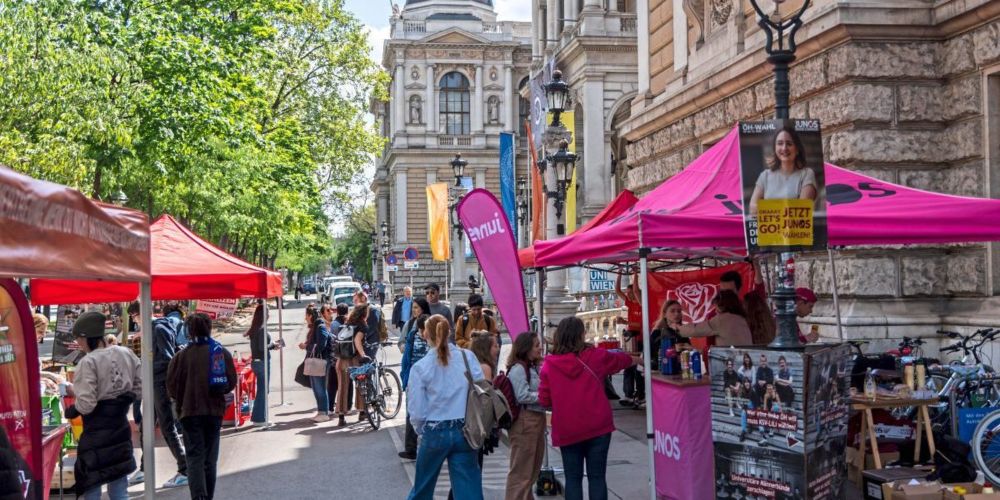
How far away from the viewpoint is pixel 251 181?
37.1 m

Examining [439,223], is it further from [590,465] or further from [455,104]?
[455,104]

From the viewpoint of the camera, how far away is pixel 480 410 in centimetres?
787

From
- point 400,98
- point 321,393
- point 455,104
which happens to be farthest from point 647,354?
point 455,104

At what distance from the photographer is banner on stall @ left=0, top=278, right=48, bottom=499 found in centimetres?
561

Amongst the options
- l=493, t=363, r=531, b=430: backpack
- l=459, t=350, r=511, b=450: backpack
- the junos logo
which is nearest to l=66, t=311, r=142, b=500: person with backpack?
l=459, t=350, r=511, b=450: backpack

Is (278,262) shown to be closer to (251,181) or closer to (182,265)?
(251,181)

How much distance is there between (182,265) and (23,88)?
329 inches

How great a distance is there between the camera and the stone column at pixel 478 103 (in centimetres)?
7612

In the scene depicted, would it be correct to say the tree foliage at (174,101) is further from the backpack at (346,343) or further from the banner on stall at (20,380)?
the banner on stall at (20,380)

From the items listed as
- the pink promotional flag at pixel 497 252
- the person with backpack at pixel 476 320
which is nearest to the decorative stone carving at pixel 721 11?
the person with backpack at pixel 476 320

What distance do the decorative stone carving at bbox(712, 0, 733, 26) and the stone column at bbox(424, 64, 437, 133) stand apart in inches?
2301

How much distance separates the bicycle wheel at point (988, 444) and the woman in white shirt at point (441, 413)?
408cm

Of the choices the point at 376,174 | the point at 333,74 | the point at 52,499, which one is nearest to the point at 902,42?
the point at 52,499

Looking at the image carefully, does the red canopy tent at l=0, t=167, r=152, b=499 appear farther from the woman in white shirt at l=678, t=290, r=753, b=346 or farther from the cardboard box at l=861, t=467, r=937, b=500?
the cardboard box at l=861, t=467, r=937, b=500
